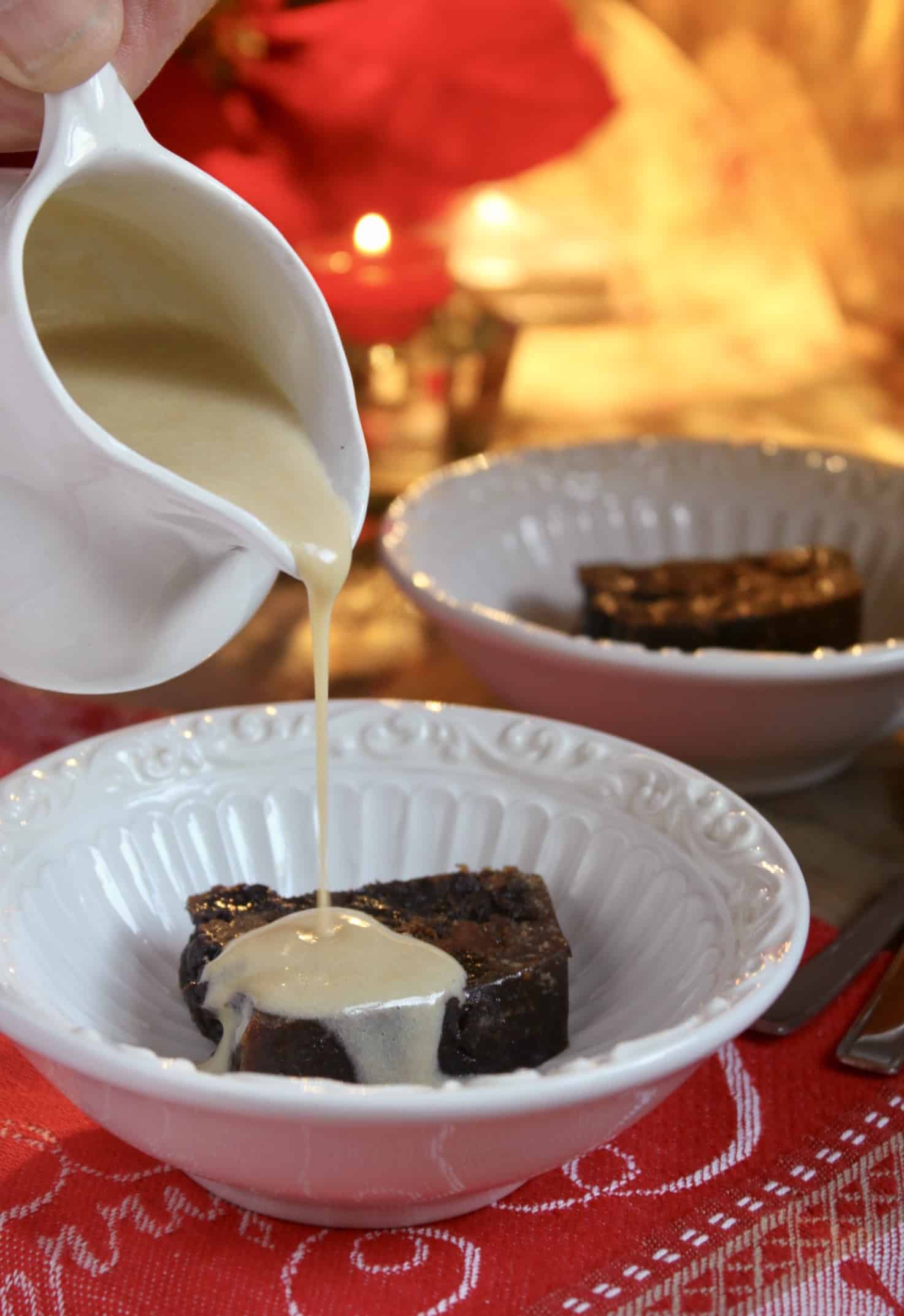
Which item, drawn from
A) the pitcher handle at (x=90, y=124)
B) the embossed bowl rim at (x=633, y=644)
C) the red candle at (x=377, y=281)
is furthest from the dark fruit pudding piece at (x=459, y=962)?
the red candle at (x=377, y=281)

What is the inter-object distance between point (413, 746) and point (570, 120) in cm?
147

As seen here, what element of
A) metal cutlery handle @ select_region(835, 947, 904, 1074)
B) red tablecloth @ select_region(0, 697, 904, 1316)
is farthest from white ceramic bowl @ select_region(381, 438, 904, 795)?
red tablecloth @ select_region(0, 697, 904, 1316)

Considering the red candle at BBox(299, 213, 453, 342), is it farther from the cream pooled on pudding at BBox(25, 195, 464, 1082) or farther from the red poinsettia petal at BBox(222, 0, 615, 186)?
the cream pooled on pudding at BBox(25, 195, 464, 1082)

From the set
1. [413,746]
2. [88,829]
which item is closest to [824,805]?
[413,746]

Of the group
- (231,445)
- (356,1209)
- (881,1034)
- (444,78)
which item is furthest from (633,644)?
(444,78)

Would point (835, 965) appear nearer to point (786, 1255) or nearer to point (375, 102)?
point (786, 1255)

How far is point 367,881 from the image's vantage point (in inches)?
46.0

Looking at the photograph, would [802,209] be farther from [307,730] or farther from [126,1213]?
[126,1213]

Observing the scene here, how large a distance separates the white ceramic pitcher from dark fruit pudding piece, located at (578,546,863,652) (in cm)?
68

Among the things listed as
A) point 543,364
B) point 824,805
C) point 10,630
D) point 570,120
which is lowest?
point 543,364

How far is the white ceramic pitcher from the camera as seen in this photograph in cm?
78

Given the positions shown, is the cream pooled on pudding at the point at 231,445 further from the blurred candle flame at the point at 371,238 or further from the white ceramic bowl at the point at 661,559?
the blurred candle flame at the point at 371,238

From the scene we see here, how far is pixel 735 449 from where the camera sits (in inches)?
74.0

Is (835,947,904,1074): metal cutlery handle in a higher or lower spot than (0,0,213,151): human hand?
lower
